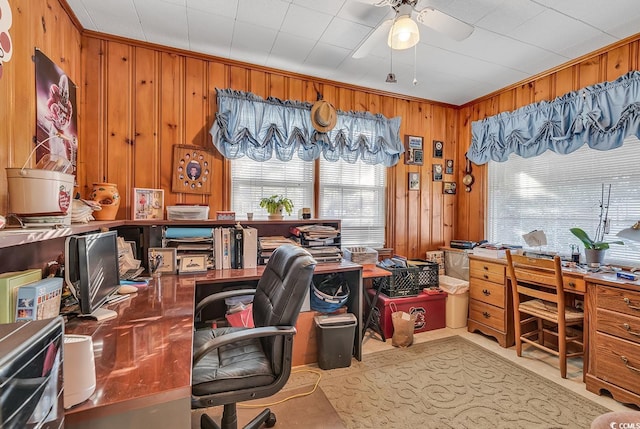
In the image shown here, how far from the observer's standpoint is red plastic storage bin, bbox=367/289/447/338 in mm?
2955

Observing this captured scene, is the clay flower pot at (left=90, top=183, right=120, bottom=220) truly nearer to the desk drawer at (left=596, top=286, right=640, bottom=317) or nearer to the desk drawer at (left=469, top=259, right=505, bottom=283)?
the desk drawer at (left=469, top=259, right=505, bottom=283)

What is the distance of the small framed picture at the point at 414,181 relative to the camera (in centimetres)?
365

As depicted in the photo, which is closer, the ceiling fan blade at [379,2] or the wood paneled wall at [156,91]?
the ceiling fan blade at [379,2]

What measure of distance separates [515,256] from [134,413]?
9.17 ft

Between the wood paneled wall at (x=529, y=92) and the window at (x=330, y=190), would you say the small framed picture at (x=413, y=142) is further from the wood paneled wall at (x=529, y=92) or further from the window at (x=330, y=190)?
the wood paneled wall at (x=529, y=92)

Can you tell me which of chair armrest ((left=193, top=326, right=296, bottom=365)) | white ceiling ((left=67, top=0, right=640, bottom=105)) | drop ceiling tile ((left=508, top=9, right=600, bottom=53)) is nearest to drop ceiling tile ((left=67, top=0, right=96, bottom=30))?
white ceiling ((left=67, top=0, right=640, bottom=105))

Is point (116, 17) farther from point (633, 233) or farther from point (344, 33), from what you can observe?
point (633, 233)

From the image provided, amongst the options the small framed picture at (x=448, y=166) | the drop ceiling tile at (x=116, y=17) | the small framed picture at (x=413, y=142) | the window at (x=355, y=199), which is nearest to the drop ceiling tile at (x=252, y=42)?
the drop ceiling tile at (x=116, y=17)

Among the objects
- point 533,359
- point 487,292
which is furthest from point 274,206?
point 533,359

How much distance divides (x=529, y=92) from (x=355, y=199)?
2065 mm

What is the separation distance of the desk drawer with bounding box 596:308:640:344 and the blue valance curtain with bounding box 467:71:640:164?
1.34 metres

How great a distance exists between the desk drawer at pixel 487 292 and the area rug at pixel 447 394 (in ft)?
1.68

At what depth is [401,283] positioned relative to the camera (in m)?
3.07

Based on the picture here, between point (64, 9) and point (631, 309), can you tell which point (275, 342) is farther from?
point (64, 9)
